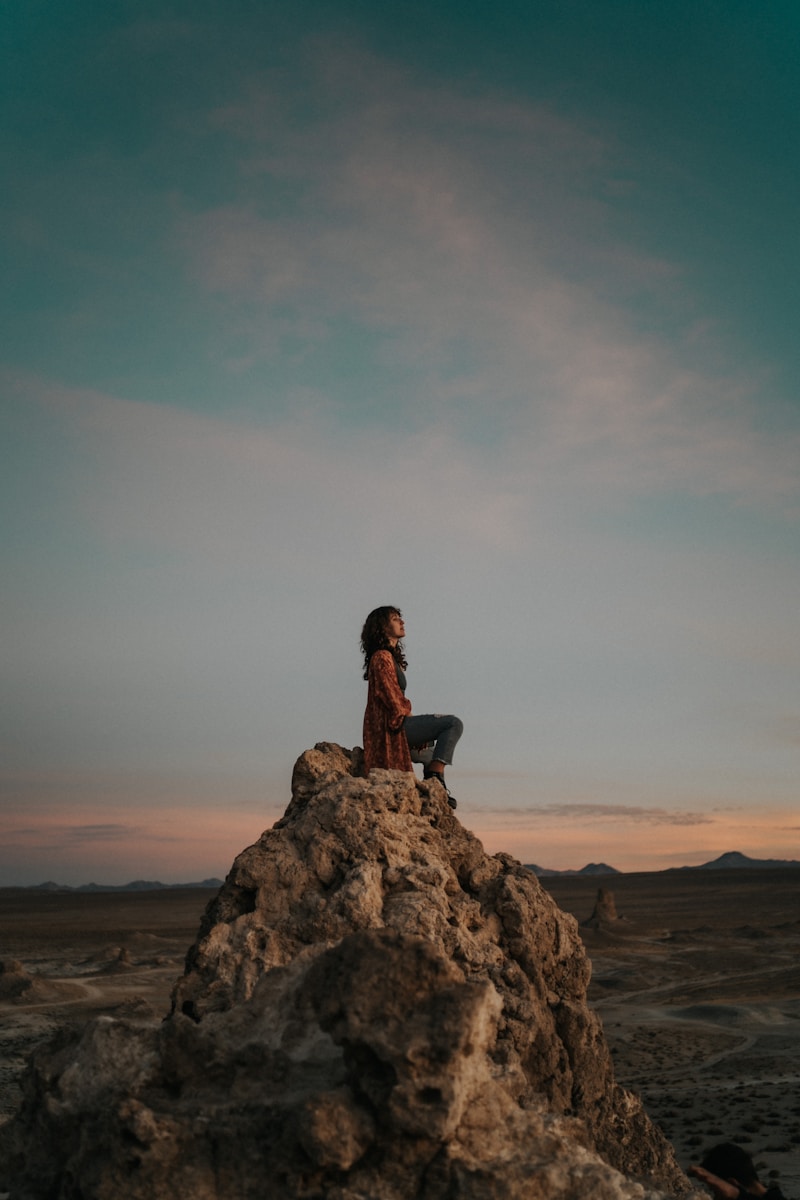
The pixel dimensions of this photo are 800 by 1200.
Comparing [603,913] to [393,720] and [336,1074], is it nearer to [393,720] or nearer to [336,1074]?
[393,720]

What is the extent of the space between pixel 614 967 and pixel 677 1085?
54.9ft

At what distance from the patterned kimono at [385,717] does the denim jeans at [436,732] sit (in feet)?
0.23

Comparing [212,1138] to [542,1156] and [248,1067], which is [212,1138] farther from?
[542,1156]

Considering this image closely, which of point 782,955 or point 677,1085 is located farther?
point 782,955

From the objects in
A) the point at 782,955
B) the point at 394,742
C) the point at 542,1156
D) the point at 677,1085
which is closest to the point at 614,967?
the point at 782,955

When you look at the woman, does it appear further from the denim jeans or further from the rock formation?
the rock formation

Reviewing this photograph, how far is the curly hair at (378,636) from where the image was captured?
7.16 metres

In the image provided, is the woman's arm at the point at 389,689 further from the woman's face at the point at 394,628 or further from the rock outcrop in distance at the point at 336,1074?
the rock outcrop in distance at the point at 336,1074

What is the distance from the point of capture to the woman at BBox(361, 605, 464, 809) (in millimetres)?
7008

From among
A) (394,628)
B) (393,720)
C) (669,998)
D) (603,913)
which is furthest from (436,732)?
(603,913)

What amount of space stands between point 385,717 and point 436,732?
370mm

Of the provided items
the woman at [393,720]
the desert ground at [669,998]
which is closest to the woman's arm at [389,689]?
the woman at [393,720]

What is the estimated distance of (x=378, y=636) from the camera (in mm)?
7152

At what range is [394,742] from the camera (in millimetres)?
7078
